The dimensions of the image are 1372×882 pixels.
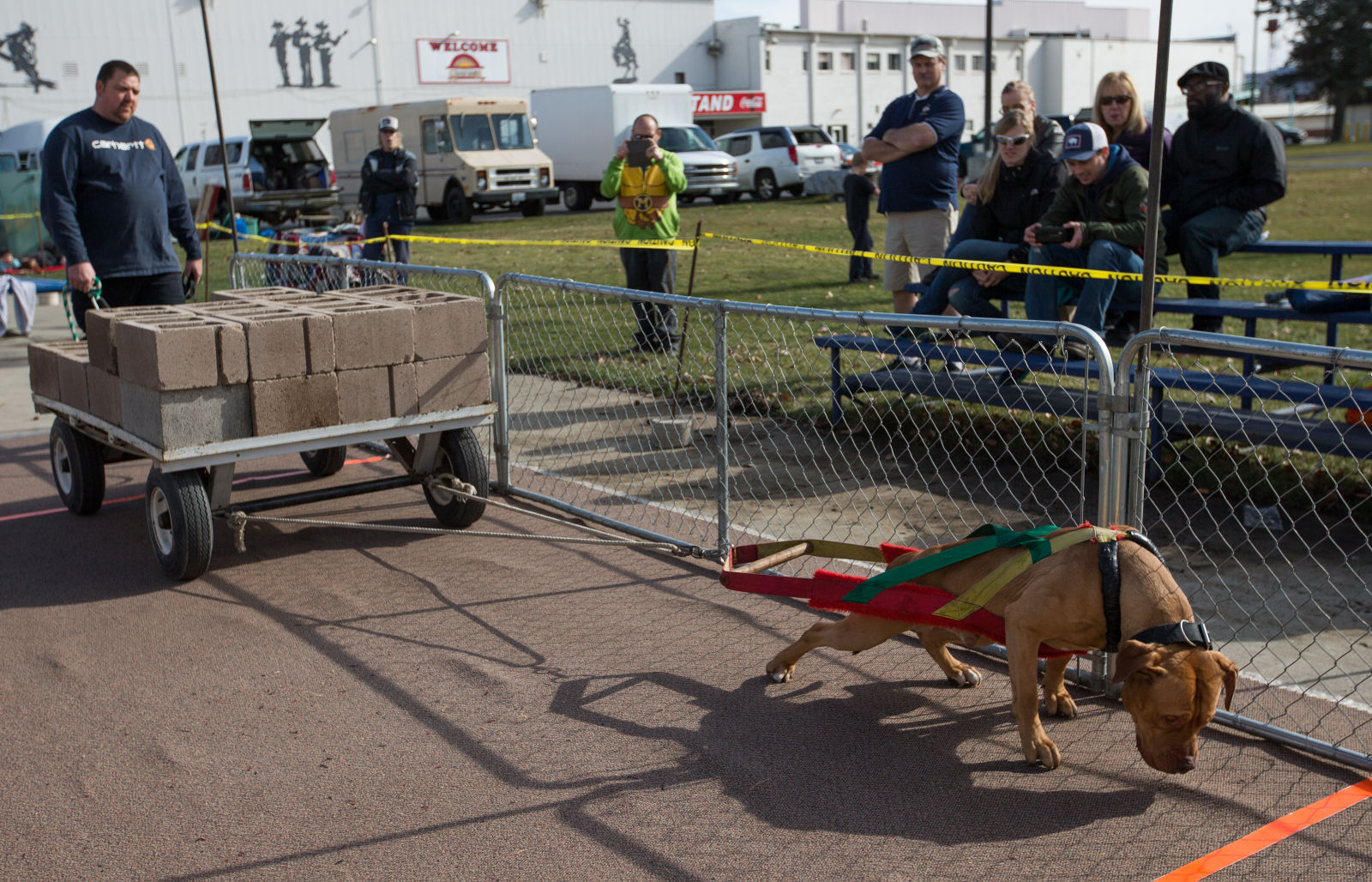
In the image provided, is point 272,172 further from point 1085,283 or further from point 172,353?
point 172,353

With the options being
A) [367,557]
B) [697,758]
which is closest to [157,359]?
[367,557]

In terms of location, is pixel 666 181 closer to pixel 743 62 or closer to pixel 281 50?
pixel 281 50

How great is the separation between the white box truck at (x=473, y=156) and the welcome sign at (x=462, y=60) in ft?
50.0

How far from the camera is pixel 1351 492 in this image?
5422mm

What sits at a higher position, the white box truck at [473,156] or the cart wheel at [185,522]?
the white box truck at [473,156]

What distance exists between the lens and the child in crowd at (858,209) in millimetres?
13734

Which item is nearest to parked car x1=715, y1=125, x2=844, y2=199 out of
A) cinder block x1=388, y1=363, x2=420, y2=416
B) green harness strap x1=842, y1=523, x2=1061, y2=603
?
cinder block x1=388, y1=363, x2=420, y2=416

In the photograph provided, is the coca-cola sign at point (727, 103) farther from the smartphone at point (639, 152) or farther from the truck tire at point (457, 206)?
the smartphone at point (639, 152)

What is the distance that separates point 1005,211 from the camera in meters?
7.23

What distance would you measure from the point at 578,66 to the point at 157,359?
4416cm

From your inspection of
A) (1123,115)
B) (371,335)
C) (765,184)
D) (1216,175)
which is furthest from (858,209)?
(765,184)

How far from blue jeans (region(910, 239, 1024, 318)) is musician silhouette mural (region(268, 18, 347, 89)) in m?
37.5

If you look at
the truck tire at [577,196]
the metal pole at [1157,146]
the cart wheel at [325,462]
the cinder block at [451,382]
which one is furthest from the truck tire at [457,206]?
the metal pole at [1157,146]

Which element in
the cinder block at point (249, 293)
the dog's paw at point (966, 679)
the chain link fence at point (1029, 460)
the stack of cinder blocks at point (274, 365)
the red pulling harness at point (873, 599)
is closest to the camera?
the red pulling harness at point (873, 599)
